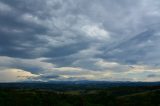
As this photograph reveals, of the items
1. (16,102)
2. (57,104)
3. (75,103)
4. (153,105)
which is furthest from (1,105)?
(153,105)

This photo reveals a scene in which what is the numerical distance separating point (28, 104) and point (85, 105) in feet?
67.3

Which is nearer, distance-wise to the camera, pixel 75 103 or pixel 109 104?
pixel 75 103

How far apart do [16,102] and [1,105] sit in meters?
8.15

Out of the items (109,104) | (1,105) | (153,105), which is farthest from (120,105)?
(1,105)

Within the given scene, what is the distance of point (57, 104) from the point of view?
86000mm

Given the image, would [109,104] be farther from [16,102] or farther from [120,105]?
[16,102]

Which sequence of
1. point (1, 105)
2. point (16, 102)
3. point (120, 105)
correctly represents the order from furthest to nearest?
point (120, 105) → point (16, 102) → point (1, 105)

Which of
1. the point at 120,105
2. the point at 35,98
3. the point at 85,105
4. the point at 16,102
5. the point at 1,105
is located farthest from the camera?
the point at 120,105

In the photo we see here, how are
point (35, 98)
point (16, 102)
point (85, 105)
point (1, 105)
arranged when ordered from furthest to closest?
point (35, 98), point (85, 105), point (16, 102), point (1, 105)

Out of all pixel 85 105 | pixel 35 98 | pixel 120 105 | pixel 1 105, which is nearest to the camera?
pixel 1 105

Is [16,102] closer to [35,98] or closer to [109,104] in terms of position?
[35,98]

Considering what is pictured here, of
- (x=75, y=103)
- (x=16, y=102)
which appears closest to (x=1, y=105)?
(x=16, y=102)

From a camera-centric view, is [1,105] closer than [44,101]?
Yes

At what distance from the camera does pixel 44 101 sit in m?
91.8
